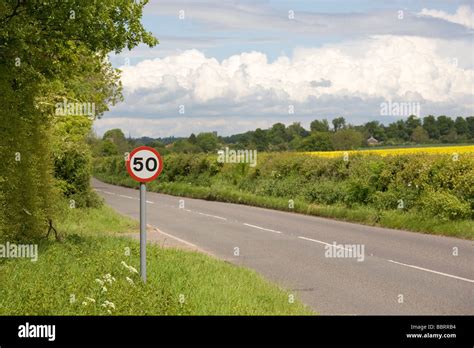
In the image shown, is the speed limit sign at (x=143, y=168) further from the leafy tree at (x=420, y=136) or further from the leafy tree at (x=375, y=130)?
the leafy tree at (x=375, y=130)

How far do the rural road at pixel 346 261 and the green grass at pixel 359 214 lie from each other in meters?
0.69

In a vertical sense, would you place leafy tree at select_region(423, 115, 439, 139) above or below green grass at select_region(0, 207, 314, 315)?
above

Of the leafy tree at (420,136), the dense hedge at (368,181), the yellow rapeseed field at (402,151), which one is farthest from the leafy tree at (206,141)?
the yellow rapeseed field at (402,151)

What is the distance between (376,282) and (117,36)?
23.1 feet

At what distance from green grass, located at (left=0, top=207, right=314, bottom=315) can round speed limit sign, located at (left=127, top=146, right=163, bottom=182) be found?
1.63 m

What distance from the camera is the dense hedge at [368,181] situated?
70.6ft

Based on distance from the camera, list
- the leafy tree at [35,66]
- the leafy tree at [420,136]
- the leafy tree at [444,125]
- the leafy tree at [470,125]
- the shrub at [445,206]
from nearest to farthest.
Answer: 1. the leafy tree at [35,66]
2. the shrub at [445,206]
3. the leafy tree at [470,125]
4. the leafy tree at [420,136]
5. the leafy tree at [444,125]

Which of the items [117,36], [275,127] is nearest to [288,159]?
[117,36]

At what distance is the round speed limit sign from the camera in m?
11.0

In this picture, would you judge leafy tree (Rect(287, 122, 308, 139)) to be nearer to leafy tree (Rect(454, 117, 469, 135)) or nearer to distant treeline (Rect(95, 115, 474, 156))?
distant treeline (Rect(95, 115, 474, 156))

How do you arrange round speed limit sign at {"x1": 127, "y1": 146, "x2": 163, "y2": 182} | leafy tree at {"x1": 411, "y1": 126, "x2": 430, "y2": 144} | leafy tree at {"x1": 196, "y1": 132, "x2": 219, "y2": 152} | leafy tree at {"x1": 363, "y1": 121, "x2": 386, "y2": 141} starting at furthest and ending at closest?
leafy tree at {"x1": 196, "y1": 132, "x2": 219, "y2": 152} → leafy tree at {"x1": 363, "y1": 121, "x2": 386, "y2": 141} → leafy tree at {"x1": 411, "y1": 126, "x2": 430, "y2": 144} → round speed limit sign at {"x1": 127, "y1": 146, "x2": 163, "y2": 182}

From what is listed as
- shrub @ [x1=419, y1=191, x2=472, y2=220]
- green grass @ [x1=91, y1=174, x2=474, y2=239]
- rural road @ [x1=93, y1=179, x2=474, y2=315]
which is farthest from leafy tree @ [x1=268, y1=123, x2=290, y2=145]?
shrub @ [x1=419, y1=191, x2=472, y2=220]

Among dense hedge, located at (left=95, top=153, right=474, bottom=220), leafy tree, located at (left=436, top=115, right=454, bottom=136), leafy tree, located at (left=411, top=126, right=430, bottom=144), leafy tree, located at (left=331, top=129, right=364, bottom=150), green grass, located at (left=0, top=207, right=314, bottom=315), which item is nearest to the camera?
green grass, located at (left=0, top=207, right=314, bottom=315)

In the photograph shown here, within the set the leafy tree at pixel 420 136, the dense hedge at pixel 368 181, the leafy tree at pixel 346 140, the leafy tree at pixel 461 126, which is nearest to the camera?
the dense hedge at pixel 368 181
